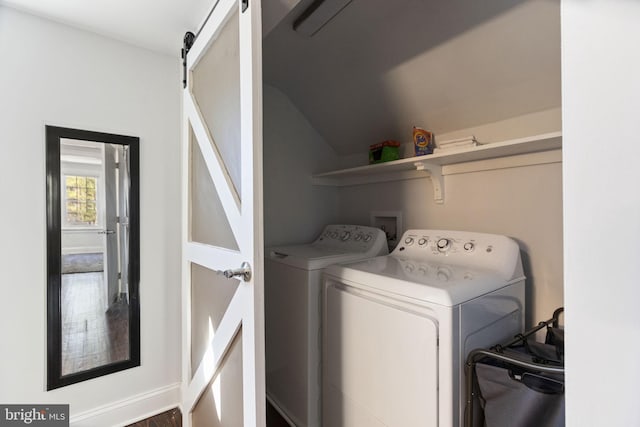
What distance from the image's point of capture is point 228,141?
123 centimetres

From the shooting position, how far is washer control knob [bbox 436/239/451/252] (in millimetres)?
1548

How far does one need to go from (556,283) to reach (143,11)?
2457mm

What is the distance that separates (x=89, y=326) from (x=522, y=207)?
247 cm

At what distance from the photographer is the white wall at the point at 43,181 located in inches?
55.6

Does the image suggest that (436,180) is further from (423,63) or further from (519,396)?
(519,396)

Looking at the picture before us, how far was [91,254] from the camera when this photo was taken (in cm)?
162

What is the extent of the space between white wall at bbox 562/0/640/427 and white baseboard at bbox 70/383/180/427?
212 centimetres

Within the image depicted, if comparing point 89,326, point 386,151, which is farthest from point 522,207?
point 89,326

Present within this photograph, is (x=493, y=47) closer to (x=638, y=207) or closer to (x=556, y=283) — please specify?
(x=556, y=283)

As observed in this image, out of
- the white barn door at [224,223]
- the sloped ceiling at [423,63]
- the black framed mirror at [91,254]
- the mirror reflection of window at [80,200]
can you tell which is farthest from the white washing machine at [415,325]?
the mirror reflection of window at [80,200]

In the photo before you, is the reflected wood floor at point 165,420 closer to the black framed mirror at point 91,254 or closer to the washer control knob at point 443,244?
the black framed mirror at point 91,254

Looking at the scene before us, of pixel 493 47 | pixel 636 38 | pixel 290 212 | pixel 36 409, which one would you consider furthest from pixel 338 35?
pixel 36 409

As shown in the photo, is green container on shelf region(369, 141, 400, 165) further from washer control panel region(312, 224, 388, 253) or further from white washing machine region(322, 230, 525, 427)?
white washing machine region(322, 230, 525, 427)

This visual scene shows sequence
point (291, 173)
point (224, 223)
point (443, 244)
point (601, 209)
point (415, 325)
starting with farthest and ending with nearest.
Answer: point (291, 173) < point (443, 244) < point (224, 223) < point (415, 325) < point (601, 209)
